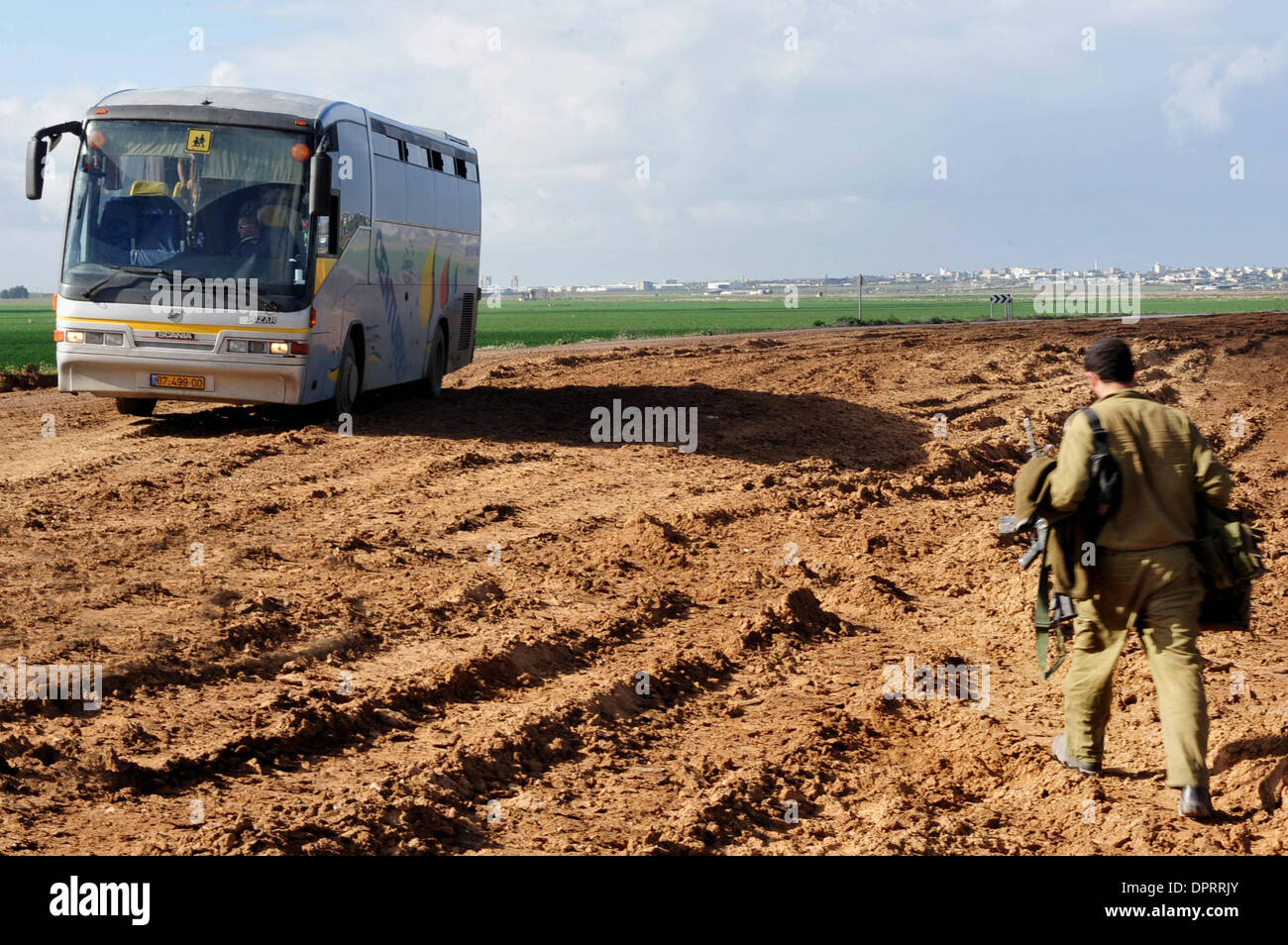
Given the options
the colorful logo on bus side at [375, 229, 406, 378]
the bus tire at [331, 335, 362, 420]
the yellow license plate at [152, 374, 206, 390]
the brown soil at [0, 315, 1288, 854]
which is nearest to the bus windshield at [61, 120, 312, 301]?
the yellow license plate at [152, 374, 206, 390]

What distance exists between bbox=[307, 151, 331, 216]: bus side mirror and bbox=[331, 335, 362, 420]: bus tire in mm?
2131

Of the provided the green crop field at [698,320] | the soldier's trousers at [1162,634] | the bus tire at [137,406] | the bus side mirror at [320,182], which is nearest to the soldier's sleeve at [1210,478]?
the soldier's trousers at [1162,634]

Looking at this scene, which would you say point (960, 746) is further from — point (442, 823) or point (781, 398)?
point (781, 398)

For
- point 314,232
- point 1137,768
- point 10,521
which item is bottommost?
point 1137,768

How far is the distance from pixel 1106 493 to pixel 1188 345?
28.9m

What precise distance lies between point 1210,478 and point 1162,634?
72 cm

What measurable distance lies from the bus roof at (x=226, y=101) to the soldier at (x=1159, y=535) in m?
12.5

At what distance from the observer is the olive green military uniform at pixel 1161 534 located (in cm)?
631

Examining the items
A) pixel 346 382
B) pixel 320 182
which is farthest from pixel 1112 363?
pixel 346 382

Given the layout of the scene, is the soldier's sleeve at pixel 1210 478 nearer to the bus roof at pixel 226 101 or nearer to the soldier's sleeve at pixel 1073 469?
the soldier's sleeve at pixel 1073 469

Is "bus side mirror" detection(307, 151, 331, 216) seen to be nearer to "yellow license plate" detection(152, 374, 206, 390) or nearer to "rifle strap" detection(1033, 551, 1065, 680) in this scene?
"yellow license plate" detection(152, 374, 206, 390)

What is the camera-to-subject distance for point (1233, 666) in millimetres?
8828

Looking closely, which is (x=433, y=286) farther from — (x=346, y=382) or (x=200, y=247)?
(x=200, y=247)
